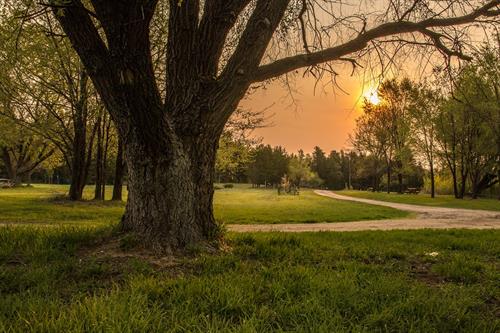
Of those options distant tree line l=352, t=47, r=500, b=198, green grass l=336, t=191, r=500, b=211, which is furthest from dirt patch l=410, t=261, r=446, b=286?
distant tree line l=352, t=47, r=500, b=198

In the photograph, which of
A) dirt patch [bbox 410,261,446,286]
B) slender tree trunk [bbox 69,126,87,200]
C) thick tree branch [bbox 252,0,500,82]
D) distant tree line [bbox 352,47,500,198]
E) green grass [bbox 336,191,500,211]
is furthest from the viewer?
distant tree line [bbox 352,47,500,198]

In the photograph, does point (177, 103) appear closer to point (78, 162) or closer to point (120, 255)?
point (120, 255)

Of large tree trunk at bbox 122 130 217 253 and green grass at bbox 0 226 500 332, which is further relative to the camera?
large tree trunk at bbox 122 130 217 253

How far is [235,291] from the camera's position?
11.6 feet

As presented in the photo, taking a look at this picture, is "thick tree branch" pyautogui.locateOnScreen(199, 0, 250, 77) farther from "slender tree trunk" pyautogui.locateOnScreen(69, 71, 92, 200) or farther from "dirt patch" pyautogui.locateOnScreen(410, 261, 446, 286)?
"slender tree trunk" pyautogui.locateOnScreen(69, 71, 92, 200)

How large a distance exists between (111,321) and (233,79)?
3.92 meters

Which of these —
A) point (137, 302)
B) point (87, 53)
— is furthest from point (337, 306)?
point (87, 53)

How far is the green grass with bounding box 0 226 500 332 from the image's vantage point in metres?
2.88

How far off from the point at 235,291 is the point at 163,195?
229cm

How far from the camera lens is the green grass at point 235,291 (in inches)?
113

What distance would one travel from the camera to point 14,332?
8.30 feet

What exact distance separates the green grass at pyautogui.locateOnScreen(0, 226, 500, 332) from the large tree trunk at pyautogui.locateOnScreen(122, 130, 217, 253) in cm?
53

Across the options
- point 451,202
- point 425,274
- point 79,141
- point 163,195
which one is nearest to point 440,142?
point 451,202

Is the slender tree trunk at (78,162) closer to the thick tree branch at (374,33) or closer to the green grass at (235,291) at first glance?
the green grass at (235,291)
